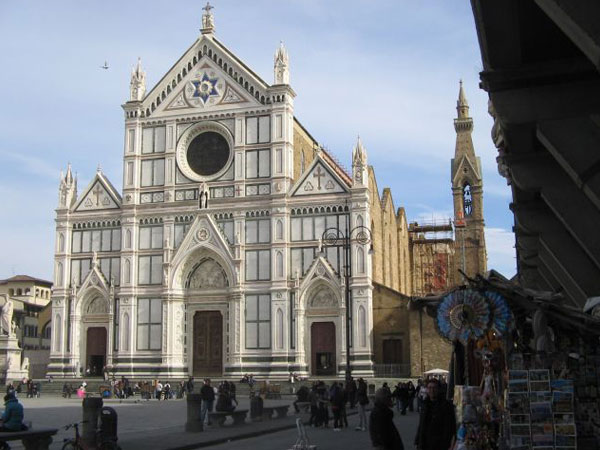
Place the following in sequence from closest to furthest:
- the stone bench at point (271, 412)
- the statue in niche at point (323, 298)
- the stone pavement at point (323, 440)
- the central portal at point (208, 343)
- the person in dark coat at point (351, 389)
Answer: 1. the stone pavement at point (323, 440)
2. the stone bench at point (271, 412)
3. the person in dark coat at point (351, 389)
4. the statue in niche at point (323, 298)
5. the central portal at point (208, 343)

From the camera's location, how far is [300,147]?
53094 millimetres

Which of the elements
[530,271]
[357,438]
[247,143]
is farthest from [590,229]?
[247,143]

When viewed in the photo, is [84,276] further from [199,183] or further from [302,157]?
[302,157]

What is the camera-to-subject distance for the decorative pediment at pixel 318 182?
155 ft

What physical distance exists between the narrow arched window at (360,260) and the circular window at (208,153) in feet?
34.6

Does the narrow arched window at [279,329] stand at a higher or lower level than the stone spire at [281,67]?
lower

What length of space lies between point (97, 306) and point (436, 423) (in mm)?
43070

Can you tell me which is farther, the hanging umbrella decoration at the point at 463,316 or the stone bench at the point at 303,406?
the stone bench at the point at 303,406

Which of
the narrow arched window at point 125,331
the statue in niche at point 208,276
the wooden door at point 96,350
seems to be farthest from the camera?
the wooden door at point 96,350

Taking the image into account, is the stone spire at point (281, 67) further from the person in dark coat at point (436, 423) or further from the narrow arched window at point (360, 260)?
the person in dark coat at point (436, 423)

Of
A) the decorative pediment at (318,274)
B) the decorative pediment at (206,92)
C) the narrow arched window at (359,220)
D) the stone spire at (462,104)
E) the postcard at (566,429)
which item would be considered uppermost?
the stone spire at (462,104)

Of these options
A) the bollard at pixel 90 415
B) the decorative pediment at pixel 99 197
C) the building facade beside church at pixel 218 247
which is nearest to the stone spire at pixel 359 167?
the building facade beside church at pixel 218 247

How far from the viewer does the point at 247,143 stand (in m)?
49.1

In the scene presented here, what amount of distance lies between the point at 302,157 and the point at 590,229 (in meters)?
39.3
